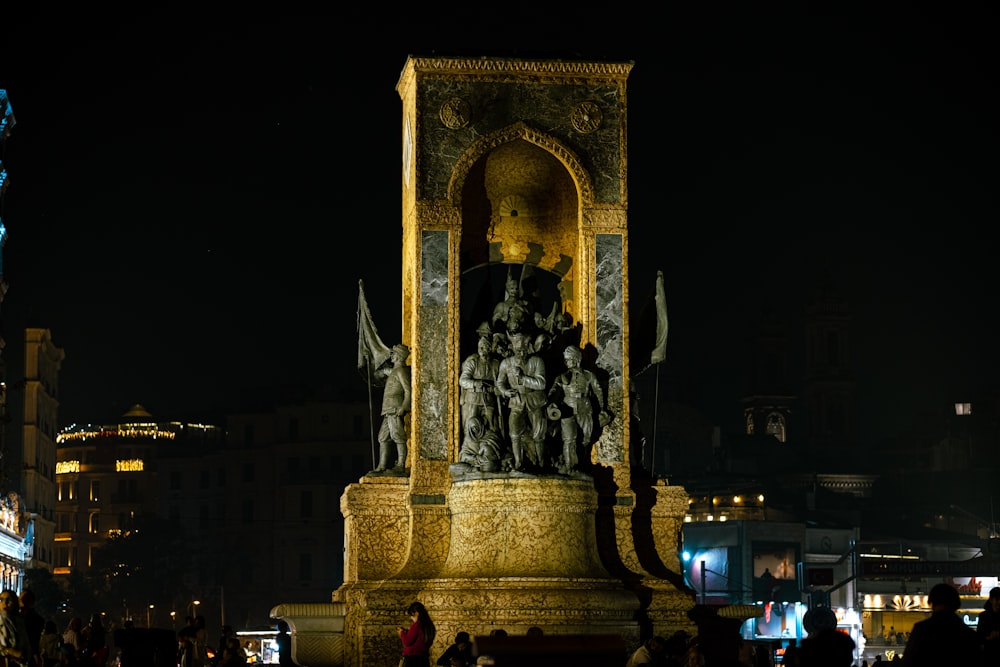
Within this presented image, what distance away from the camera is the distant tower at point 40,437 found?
4572 inches

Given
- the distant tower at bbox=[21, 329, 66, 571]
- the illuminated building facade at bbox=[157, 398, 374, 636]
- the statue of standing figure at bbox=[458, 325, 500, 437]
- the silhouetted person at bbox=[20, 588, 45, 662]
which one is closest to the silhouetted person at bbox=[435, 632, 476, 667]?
the statue of standing figure at bbox=[458, 325, 500, 437]

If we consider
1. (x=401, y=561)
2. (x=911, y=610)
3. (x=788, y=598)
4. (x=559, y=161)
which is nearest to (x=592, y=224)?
(x=559, y=161)

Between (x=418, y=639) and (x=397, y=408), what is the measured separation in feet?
17.4

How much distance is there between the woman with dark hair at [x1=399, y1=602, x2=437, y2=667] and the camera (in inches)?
971

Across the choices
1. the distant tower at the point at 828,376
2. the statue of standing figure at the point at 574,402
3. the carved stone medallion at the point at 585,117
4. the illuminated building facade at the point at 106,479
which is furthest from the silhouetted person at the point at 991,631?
the distant tower at the point at 828,376

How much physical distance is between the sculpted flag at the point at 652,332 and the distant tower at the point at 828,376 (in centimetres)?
10828

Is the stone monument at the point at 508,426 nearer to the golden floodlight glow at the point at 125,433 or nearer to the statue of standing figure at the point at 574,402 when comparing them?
the statue of standing figure at the point at 574,402

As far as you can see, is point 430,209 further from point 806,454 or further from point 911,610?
point 806,454

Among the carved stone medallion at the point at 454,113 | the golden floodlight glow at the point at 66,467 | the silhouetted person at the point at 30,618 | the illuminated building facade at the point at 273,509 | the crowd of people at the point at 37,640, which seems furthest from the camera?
the golden floodlight glow at the point at 66,467

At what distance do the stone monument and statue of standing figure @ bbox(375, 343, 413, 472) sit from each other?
0.76 feet

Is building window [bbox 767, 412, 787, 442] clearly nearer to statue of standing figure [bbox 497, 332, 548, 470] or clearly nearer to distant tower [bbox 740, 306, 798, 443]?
distant tower [bbox 740, 306, 798, 443]

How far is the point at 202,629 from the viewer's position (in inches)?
1099

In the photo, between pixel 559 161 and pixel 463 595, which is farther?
pixel 559 161

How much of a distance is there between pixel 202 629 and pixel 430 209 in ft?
22.9
